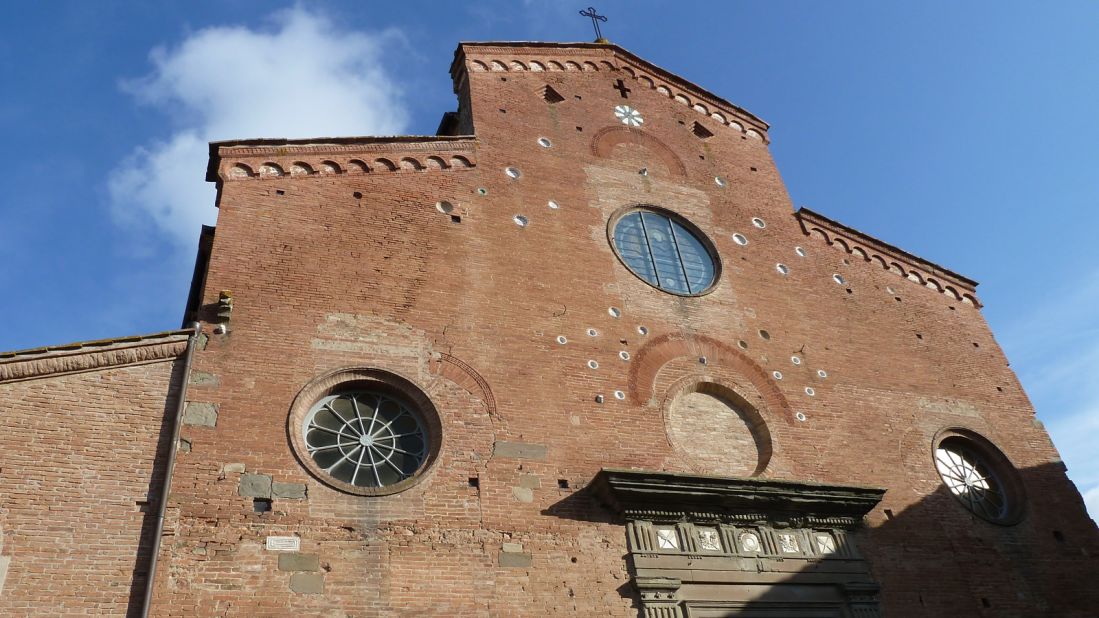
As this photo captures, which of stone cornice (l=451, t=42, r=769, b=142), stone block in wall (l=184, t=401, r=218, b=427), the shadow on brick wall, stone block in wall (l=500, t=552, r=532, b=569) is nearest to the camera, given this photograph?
the shadow on brick wall

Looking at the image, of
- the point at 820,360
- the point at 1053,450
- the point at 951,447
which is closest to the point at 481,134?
the point at 820,360

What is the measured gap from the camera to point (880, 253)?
51.6ft

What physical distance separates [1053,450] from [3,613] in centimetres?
1454

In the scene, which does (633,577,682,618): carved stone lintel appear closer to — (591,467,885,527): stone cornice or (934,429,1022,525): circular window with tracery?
(591,467,885,527): stone cornice

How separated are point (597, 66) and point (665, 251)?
480cm

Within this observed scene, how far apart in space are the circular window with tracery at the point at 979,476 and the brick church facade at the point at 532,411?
5cm

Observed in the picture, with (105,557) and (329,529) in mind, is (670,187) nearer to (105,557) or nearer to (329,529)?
(329,529)

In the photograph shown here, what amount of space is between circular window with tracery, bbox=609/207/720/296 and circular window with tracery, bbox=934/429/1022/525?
Result: 4.49 metres

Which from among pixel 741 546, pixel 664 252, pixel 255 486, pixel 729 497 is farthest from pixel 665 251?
pixel 255 486

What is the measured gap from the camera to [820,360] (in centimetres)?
1338

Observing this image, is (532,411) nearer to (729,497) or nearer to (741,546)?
(729,497)

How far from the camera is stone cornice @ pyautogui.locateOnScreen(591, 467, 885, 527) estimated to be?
10070mm

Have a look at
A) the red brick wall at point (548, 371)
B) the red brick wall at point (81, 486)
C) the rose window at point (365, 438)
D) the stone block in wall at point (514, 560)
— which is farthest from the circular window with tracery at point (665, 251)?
the red brick wall at point (81, 486)

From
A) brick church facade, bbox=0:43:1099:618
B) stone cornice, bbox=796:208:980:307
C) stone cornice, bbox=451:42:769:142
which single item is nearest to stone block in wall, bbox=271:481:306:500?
brick church facade, bbox=0:43:1099:618
